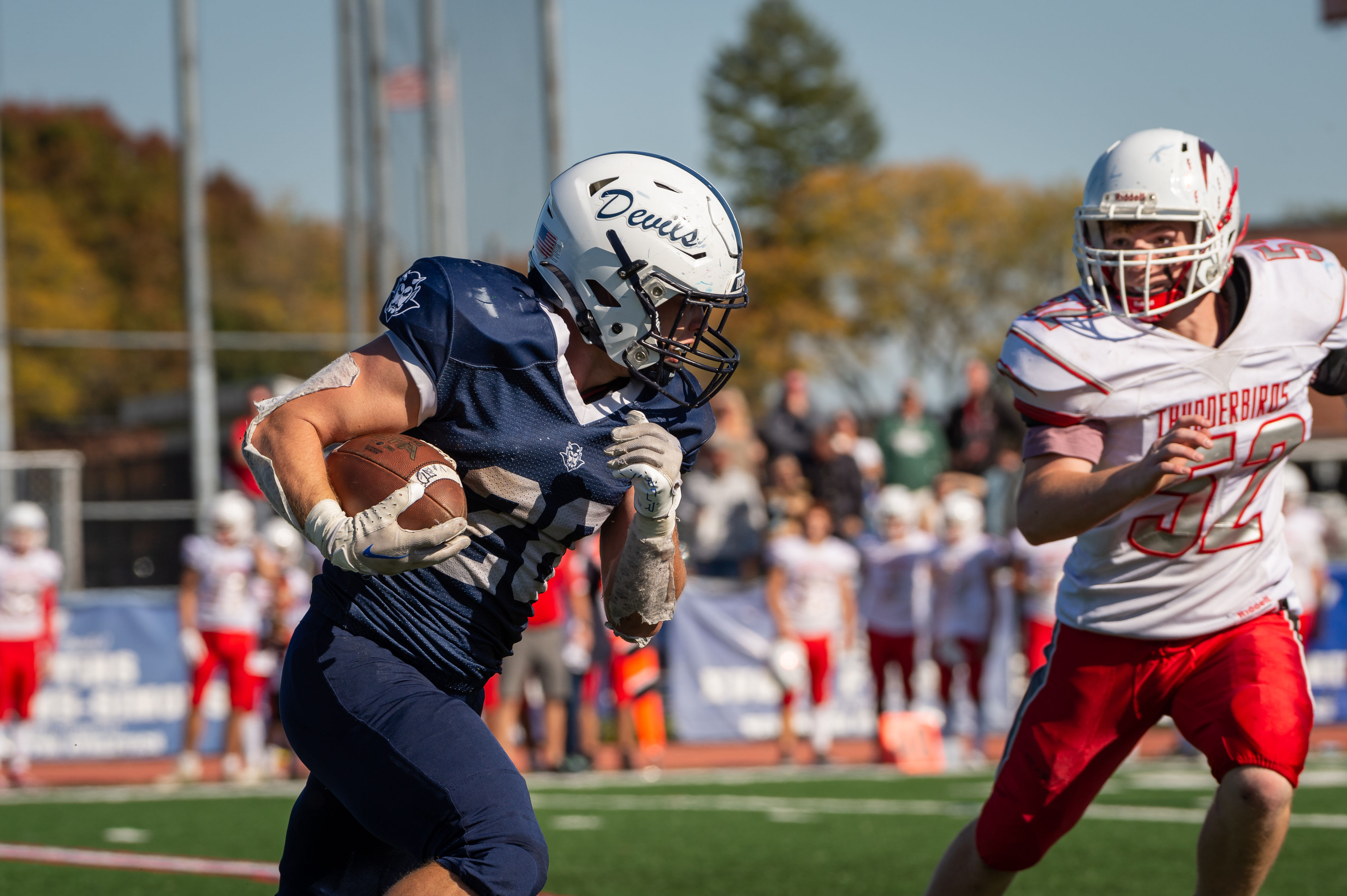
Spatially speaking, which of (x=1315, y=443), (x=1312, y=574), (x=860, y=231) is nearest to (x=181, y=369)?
(x=860, y=231)

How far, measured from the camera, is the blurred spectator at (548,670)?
944 cm

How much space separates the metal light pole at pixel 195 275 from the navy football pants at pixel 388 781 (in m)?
8.94

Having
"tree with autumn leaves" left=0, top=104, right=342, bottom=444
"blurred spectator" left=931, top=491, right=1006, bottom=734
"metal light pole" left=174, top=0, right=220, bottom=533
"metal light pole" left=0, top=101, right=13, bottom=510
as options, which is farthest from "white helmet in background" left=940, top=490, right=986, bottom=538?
"tree with autumn leaves" left=0, top=104, right=342, bottom=444

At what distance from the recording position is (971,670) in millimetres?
10977

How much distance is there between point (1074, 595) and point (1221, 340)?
0.71m

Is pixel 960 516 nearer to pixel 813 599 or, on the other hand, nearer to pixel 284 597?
pixel 813 599

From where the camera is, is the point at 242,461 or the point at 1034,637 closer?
the point at 1034,637

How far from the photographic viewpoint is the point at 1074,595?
144 inches

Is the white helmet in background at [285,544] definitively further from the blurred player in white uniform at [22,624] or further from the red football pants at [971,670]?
the red football pants at [971,670]

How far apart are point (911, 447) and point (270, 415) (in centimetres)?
1106

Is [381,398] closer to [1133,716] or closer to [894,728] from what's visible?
[1133,716]

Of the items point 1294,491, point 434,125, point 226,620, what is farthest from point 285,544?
point 1294,491

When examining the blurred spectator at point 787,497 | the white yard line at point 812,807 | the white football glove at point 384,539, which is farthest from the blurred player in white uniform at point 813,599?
the white football glove at point 384,539

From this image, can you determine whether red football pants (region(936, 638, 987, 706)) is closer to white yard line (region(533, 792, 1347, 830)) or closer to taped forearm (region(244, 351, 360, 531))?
white yard line (region(533, 792, 1347, 830))
